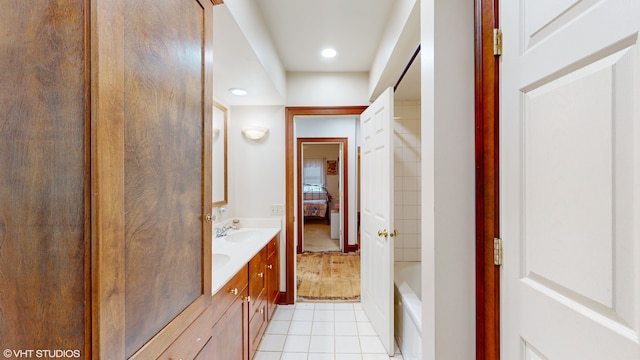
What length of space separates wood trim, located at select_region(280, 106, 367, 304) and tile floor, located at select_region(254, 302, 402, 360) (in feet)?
0.75

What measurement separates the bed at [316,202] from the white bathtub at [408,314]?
4.24 metres

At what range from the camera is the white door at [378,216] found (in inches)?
78.7

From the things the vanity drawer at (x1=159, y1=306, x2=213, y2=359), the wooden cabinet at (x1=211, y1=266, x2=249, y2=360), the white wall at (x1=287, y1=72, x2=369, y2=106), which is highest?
the white wall at (x1=287, y1=72, x2=369, y2=106)

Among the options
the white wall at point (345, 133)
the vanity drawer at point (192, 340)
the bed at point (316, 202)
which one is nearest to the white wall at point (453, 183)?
the vanity drawer at point (192, 340)

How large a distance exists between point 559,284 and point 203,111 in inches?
48.9

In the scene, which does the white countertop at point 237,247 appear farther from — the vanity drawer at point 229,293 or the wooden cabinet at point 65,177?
the wooden cabinet at point 65,177

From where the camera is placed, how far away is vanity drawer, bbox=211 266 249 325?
47.5 inches

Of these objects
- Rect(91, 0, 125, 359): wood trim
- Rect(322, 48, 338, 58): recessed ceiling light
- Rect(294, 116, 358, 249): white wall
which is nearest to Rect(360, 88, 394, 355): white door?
Rect(322, 48, 338, 58): recessed ceiling light

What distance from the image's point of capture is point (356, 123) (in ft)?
15.6

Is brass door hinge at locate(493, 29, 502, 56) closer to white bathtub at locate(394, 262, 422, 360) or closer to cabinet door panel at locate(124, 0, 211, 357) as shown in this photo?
cabinet door panel at locate(124, 0, 211, 357)

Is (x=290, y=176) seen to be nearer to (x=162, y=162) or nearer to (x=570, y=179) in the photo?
(x=162, y=162)

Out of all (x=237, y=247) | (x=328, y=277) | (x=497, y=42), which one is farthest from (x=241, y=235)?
(x=497, y=42)

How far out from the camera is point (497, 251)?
89 centimetres

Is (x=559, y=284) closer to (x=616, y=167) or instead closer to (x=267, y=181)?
(x=616, y=167)
